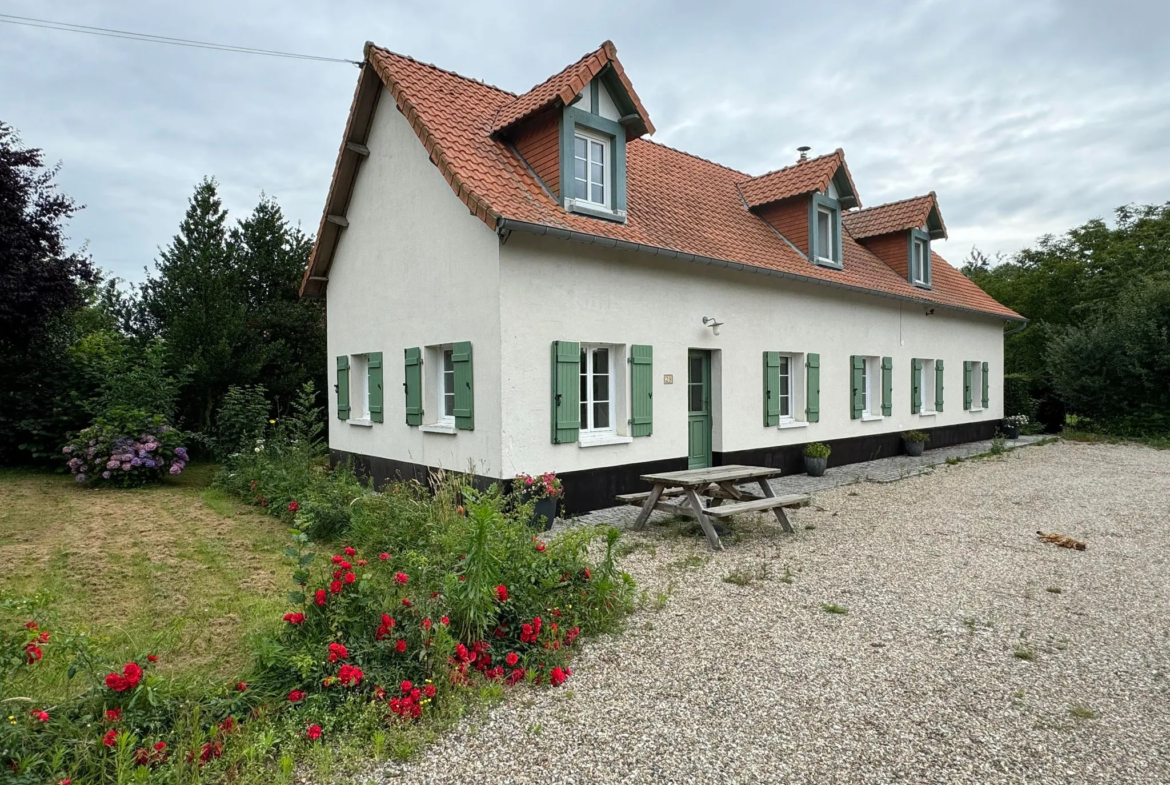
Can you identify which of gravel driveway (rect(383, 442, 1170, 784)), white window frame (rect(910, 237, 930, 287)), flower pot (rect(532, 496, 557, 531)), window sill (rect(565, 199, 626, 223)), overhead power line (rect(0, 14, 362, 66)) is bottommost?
gravel driveway (rect(383, 442, 1170, 784))

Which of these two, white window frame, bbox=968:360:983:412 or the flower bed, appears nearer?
the flower bed

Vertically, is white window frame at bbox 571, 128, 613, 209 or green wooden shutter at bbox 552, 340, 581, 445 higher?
white window frame at bbox 571, 128, 613, 209

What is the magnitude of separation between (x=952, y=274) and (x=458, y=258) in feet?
50.5

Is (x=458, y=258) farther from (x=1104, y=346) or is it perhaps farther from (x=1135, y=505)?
(x=1104, y=346)

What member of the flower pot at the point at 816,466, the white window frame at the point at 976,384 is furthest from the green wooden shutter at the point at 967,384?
the flower pot at the point at 816,466

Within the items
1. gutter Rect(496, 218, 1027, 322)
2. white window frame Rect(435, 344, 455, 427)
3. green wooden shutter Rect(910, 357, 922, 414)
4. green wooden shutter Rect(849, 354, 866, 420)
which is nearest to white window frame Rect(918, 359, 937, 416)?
green wooden shutter Rect(910, 357, 922, 414)

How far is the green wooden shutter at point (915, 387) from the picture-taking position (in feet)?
48.3

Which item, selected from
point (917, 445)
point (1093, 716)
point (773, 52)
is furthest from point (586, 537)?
point (917, 445)

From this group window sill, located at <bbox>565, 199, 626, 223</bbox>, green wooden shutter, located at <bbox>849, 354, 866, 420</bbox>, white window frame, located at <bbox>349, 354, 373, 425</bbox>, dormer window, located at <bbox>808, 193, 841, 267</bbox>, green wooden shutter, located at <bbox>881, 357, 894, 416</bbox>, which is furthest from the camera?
green wooden shutter, located at <bbox>881, 357, 894, 416</bbox>

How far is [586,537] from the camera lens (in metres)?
4.80

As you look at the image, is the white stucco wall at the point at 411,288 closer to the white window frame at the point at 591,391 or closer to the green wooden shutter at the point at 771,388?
the white window frame at the point at 591,391

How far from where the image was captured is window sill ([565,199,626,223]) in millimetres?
8305

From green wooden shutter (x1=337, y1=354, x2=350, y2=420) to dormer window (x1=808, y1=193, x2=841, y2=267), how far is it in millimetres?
8925

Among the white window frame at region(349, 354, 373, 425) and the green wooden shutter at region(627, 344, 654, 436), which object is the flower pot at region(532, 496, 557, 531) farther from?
the white window frame at region(349, 354, 373, 425)
